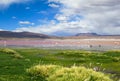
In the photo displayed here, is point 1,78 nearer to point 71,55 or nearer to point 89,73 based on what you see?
point 89,73

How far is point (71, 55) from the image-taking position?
59.8 metres

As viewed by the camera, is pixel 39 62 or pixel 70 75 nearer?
pixel 70 75

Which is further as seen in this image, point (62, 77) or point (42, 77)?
point (42, 77)

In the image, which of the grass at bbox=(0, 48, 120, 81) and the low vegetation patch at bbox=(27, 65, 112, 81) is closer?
the low vegetation patch at bbox=(27, 65, 112, 81)

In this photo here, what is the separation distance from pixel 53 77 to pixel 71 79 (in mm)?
2045

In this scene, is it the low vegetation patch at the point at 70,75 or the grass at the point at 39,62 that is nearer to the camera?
the low vegetation patch at the point at 70,75

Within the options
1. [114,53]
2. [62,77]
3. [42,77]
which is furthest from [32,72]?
[114,53]

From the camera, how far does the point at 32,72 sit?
24.2 meters

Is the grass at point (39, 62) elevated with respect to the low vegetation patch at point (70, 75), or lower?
lower

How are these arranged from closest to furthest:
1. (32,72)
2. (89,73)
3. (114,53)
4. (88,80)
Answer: (88,80) → (89,73) → (32,72) → (114,53)

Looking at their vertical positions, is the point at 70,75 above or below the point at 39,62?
above

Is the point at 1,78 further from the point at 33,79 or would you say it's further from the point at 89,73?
the point at 89,73

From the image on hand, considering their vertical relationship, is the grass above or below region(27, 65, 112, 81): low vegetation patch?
below

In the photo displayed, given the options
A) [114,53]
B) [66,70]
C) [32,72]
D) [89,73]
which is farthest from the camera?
[114,53]
